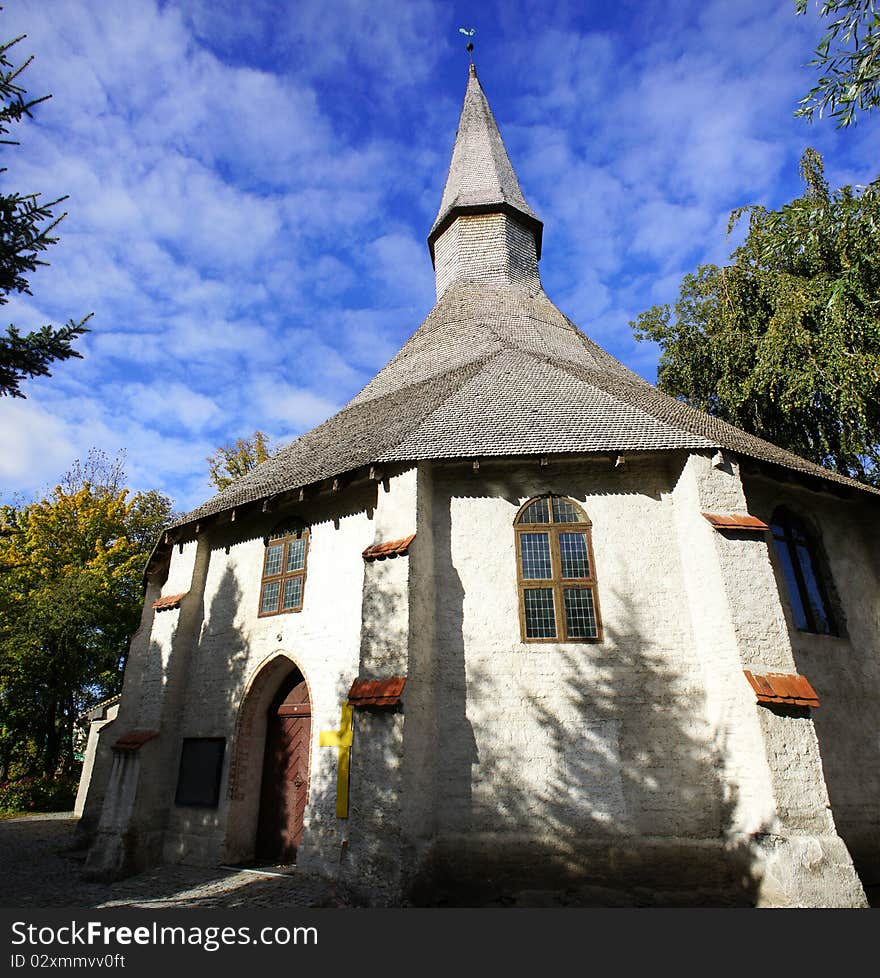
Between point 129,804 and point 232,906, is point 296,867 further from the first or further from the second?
point 129,804

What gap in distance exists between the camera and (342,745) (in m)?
8.74

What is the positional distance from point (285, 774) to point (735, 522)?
824 centimetres

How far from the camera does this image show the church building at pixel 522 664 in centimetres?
733

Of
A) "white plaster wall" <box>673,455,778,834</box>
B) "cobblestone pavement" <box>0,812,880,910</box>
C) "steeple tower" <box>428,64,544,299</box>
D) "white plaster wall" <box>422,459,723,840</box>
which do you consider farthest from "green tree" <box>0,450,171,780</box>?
"white plaster wall" <box>673,455,778,834</box>

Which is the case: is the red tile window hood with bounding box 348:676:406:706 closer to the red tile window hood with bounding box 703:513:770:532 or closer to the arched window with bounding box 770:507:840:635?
the red tile window hood with bounding box 703:513:770:532

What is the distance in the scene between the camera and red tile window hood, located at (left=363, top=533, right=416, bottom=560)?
8407 mm

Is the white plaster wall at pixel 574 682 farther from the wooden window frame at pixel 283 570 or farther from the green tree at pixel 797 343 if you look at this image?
the green tree at pixel 797 343

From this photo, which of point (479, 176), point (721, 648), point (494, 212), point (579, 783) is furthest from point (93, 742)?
point (479, 176)

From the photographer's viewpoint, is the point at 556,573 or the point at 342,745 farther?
the point at 556,573

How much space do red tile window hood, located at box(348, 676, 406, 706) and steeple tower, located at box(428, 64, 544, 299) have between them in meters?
12.7

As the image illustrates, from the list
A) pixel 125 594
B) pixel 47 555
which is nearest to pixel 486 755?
pixel 125 594

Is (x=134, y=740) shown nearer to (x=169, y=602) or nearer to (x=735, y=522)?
(x=169, y=602)

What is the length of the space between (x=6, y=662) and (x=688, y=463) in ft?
74.9

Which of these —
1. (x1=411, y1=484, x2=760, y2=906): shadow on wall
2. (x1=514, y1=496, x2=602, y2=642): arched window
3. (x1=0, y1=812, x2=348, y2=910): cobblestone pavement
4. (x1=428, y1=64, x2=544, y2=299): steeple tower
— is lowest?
(x1=0, y1=812, x2=348, y2=910): cobblestone pavement
